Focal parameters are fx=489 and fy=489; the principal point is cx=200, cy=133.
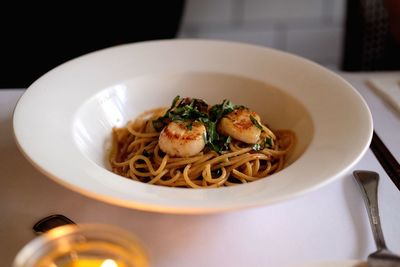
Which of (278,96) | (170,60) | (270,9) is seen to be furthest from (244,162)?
(270,9)

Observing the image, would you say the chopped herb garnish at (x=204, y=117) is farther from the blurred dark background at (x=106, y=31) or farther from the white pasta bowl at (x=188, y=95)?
the blurred dark background at (x=106, y=31)

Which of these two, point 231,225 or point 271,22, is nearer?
point 231,225

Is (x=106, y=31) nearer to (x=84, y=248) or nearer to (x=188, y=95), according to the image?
(x=188, y=95)

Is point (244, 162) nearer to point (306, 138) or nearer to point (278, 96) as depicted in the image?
point (306, 138)

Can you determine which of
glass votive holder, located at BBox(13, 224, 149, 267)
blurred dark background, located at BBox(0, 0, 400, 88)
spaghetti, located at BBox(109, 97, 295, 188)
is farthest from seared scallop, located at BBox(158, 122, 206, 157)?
blurred dark background, located at BBox(0, 0, 400, 88)

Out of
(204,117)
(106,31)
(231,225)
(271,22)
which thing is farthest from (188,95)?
(271,22)

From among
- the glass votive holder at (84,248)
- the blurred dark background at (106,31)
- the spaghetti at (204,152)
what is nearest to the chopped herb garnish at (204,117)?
the spaghetti at (204,152)

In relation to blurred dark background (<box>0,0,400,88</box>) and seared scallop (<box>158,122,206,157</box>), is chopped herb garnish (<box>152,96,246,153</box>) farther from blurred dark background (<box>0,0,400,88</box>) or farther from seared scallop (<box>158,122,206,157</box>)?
blurred dark background (<box>0,0,400,88</box>)

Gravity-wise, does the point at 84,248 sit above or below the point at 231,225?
above
